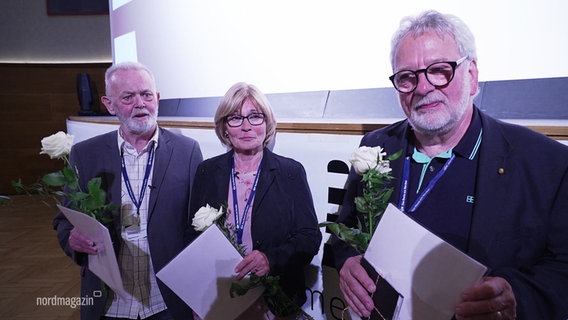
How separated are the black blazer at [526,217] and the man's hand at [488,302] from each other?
66 mm

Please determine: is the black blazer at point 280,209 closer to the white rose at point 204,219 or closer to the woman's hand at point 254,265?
the woman's hand at point 254,265

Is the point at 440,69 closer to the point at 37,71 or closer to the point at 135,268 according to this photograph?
the point at 135,268

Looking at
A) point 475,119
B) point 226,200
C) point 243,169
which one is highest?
point 475,119

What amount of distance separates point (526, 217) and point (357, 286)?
508 millimetres

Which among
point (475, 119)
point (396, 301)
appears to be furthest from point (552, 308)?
point (475, 119)

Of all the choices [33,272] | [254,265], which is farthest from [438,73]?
[33,272]

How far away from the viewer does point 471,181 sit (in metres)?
1.13

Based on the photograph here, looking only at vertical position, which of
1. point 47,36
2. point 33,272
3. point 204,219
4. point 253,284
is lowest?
point 33,272

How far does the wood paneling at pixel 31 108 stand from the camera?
7.45 m

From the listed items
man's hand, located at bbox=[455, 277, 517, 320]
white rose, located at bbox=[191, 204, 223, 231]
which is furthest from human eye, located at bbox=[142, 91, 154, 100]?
man's hand, located at bbox=[455, 277, 517, 320]

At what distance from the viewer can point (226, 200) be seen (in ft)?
5.11

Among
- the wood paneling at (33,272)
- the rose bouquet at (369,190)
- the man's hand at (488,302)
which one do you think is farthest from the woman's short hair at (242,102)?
the wood paneling at (33,272)

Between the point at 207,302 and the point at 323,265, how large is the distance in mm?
656

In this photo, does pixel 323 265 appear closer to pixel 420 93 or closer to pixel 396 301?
pixel 396 301
